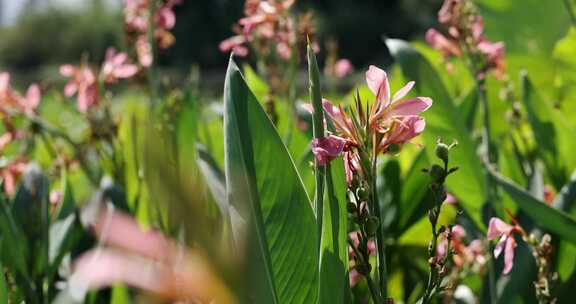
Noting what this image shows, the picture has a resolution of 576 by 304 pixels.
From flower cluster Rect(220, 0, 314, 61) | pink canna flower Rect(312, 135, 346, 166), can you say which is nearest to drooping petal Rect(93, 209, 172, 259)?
pink canna flower Rect(312, 135, 346, 166)

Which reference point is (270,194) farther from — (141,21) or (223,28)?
(223,28)

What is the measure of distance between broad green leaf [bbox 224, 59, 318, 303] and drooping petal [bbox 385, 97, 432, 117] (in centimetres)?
10

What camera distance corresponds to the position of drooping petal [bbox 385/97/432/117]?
0.61 m

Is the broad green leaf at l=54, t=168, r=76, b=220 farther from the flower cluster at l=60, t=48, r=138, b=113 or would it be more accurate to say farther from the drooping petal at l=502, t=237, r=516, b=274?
the drooping petal at l=502, t=237, r=516, b=274

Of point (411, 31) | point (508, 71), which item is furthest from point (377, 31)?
point (508, 71)

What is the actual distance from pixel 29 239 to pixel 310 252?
58cm

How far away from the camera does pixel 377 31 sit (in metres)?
24.7

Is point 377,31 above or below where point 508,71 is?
below

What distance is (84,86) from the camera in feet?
4.87

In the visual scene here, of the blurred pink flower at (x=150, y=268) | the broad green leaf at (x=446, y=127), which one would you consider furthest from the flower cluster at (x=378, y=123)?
the broad green leaf at (x=446, y=127)

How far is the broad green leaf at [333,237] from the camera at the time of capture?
24.0 inches

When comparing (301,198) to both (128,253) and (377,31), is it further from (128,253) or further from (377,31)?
(377,31)

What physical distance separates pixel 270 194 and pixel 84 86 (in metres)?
0.95

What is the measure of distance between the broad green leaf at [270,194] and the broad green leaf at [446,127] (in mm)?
401
